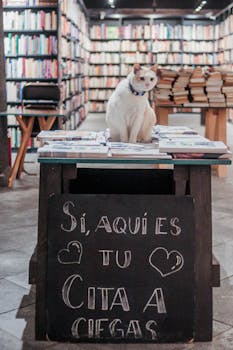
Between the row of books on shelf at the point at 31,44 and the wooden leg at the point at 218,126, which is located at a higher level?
the row of books on shelf at the point at 31,44

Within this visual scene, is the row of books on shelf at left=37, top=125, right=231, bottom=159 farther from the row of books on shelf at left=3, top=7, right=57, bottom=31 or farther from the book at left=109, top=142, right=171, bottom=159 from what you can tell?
the row of books on shelf at left=3, top=7, right=57, bottom=31

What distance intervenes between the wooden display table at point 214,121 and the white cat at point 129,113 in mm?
3147

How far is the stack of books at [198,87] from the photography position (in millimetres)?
5978

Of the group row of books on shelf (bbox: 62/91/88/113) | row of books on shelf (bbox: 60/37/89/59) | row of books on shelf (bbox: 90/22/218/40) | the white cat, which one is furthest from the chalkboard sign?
row of books on shelf (bbox: 90/22/218/40)

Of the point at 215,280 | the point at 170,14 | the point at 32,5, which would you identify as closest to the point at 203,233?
the point at 215,280

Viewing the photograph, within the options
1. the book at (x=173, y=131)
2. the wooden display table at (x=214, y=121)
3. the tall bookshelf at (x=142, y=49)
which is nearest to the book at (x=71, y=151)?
the book at (x=173, y=131)

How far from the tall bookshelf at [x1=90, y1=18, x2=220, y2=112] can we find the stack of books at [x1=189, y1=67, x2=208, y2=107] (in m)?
9.02

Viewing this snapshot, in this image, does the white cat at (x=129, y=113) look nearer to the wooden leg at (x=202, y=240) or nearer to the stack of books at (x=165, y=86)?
the wooden leg at (x=202, y=240)

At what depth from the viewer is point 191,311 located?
223 cm

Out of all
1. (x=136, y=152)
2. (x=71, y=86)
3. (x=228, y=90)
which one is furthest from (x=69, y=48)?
(x=136, y=152)

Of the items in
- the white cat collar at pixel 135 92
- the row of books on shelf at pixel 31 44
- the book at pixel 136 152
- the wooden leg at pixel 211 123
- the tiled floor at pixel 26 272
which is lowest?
the tiled floor at pixel 26 272

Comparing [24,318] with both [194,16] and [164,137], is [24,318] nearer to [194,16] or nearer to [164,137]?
[164,137]

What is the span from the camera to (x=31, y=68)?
7.60m

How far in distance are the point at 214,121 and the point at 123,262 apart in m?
4.36
